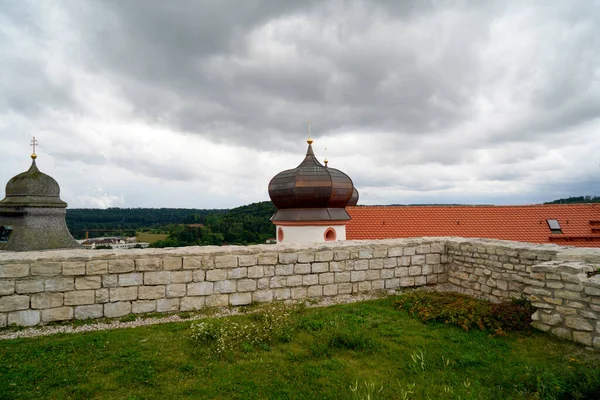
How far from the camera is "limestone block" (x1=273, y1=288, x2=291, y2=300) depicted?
739 centimetres

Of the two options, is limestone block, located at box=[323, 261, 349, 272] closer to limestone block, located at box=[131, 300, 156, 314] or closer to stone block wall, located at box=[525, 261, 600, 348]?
stone block wall, located at box=[525, 261, 600, 348]

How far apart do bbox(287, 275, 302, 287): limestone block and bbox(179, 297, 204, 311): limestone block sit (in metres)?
1.84

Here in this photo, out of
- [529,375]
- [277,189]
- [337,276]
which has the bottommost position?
[529,375]

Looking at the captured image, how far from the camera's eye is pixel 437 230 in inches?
707

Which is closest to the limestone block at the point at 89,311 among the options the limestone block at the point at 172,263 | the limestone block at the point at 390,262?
the limestone block at the point at 172,263

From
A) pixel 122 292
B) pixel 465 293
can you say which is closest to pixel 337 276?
pixel 465 293

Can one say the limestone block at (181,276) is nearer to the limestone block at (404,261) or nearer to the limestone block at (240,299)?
the limestone block at (240,299)

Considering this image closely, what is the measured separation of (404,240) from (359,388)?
18.2ft

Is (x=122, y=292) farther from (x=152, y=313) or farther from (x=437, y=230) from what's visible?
(x=437, y=230)

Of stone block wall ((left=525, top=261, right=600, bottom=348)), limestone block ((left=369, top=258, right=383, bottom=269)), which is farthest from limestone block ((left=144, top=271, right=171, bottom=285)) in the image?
stone block wall ((left=525, top=261, right=600, bottom=348))

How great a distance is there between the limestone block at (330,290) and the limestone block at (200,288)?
2.51 m

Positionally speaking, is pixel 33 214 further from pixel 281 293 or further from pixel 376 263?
pixel 376 263

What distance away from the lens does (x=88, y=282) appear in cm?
626

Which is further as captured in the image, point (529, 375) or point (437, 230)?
point (437, 230)
